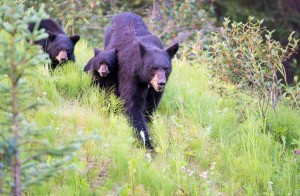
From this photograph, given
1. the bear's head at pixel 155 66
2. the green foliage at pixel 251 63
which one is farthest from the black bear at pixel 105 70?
the green foliage at pixel 251 63

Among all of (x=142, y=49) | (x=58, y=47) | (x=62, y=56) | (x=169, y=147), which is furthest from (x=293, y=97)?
(x=58, y=47)

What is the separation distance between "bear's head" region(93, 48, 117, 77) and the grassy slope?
0.71 ft

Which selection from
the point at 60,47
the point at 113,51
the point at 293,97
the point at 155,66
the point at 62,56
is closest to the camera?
the point at 155,66

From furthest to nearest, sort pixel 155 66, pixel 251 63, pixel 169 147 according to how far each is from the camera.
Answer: pixel 251 63, pixel 155 66, pixel 169 147

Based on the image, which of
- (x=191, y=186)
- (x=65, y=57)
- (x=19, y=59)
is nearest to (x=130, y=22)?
(x=65, y=57)

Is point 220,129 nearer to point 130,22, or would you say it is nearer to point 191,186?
point 191,186

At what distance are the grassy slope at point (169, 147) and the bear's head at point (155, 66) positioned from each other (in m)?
0.41

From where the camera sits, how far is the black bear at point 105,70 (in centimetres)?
634

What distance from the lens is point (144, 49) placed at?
600 cm

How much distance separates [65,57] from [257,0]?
816 centimetres

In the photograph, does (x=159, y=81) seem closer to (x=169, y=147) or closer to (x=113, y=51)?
(x=169, y=147)

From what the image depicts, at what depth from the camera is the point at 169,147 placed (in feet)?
18.4

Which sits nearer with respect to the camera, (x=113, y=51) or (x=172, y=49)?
(x=172, y=49)

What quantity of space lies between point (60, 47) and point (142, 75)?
165 centimetres
